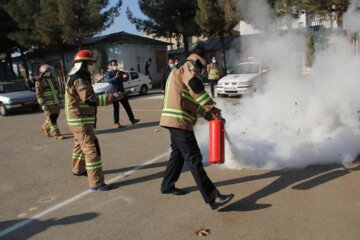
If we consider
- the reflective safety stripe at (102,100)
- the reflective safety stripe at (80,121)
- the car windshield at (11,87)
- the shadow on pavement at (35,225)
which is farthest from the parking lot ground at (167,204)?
the car windshield at (11,87)

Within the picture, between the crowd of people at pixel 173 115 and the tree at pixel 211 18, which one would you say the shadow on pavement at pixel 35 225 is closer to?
the crowd of people at pixel 173 115

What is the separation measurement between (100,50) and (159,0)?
5.68 metres

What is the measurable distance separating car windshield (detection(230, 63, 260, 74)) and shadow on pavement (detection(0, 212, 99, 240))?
1211 cm

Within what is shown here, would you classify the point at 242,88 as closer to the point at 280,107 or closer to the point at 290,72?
the point at 290,72

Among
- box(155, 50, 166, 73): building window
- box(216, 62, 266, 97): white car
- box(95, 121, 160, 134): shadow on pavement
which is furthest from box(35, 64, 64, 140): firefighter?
box(155, 50, 166, 73): building window

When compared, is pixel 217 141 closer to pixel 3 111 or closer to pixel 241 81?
pixel 241 81

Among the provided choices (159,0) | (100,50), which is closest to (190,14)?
(159,0)

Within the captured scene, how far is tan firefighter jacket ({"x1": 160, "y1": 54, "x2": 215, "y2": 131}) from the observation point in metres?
4.47

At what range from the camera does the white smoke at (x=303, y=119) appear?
599cm

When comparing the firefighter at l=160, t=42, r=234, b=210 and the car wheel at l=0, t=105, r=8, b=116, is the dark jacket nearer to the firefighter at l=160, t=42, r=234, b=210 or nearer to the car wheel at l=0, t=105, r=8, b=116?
the firefighter at l=160, t=42, r=234, b=210

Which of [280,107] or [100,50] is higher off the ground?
[100,50]

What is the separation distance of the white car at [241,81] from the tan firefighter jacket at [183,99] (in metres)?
10.7

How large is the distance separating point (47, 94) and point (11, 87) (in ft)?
31.5

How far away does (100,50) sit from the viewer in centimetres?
2800
